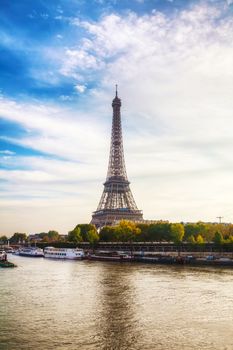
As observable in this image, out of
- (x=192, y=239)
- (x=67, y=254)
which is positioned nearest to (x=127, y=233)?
(x=192, y=239)

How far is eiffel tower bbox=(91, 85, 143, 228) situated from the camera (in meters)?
111

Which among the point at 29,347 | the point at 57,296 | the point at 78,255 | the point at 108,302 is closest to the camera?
the point at 29,347

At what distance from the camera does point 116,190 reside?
113 meters

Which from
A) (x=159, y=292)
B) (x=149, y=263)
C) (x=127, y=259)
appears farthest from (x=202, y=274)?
(x=127, y=259)

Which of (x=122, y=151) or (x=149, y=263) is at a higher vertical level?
(x=122, y=151)

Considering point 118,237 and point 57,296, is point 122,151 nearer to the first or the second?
point 118,237

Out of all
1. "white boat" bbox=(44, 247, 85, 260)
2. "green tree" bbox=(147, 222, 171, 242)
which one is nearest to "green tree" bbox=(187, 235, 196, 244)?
"green tree" bbox=(147, 222, 171, 242)

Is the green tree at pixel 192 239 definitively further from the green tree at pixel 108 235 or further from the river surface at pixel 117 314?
the river surface at pixel 117 314

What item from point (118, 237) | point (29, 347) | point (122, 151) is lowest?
point (29, 347)

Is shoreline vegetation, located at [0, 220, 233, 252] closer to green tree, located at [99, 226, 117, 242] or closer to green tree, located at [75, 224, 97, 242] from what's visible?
green tree, located at [99, 226, 117, 242]

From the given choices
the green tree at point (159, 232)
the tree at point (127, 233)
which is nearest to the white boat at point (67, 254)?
the tree at point (127, 233)

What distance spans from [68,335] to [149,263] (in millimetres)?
42343

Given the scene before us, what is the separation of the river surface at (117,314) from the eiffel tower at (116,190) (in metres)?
71.6

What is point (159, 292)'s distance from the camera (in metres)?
31.8
